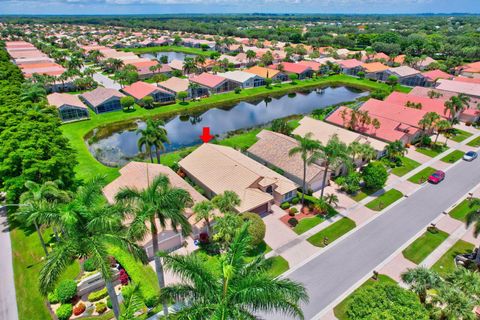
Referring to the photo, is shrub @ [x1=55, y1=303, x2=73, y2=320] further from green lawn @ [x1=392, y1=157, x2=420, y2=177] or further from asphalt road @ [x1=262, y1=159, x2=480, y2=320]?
green lawn @ [x1=392, y1=157, x2=420, y2=177]

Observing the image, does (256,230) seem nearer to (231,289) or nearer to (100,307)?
(100,307)

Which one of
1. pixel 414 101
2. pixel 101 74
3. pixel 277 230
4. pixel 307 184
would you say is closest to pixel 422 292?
pixel 277 230

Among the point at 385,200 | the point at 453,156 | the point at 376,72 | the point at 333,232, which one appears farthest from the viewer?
the point at 376,72

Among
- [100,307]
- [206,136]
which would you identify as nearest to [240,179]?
[100,307]

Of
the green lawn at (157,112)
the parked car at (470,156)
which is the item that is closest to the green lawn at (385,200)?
the parked car at (470,156)

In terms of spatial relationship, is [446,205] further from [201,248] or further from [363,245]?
[201,248]
